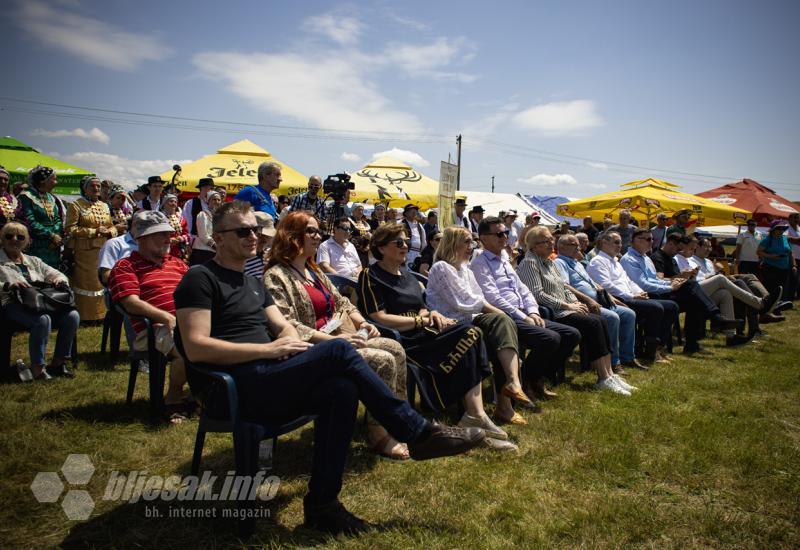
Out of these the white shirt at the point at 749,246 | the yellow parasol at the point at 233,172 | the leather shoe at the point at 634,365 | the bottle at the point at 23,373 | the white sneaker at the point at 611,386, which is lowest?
the leather shoe at the point at 634,365

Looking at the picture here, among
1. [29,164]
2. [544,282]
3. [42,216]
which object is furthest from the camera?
[29,164]

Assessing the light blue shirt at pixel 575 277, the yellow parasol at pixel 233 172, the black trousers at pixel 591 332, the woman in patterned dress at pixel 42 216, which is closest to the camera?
the black trousers at pixel 591 332

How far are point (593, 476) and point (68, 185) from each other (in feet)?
40.6

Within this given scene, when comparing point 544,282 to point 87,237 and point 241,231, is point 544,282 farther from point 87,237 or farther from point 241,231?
point 87,237

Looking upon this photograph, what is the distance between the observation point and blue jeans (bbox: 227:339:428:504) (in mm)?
2336

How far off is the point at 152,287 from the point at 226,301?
1.75 m

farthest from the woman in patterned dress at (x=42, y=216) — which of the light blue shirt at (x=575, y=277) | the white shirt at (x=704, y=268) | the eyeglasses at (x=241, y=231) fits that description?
the white shirt at (x=704, y=268)

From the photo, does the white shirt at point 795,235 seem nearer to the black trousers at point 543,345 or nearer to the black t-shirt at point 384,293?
the black trousers at point 543,345

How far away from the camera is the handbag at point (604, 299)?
6060mm

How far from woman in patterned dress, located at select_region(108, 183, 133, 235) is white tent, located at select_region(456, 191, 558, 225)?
822 inches

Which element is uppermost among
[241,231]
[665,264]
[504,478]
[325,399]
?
[241,231]

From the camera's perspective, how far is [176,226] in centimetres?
644

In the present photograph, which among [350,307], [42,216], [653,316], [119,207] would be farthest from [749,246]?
[42,216]

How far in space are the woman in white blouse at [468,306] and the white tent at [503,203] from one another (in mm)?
22278
